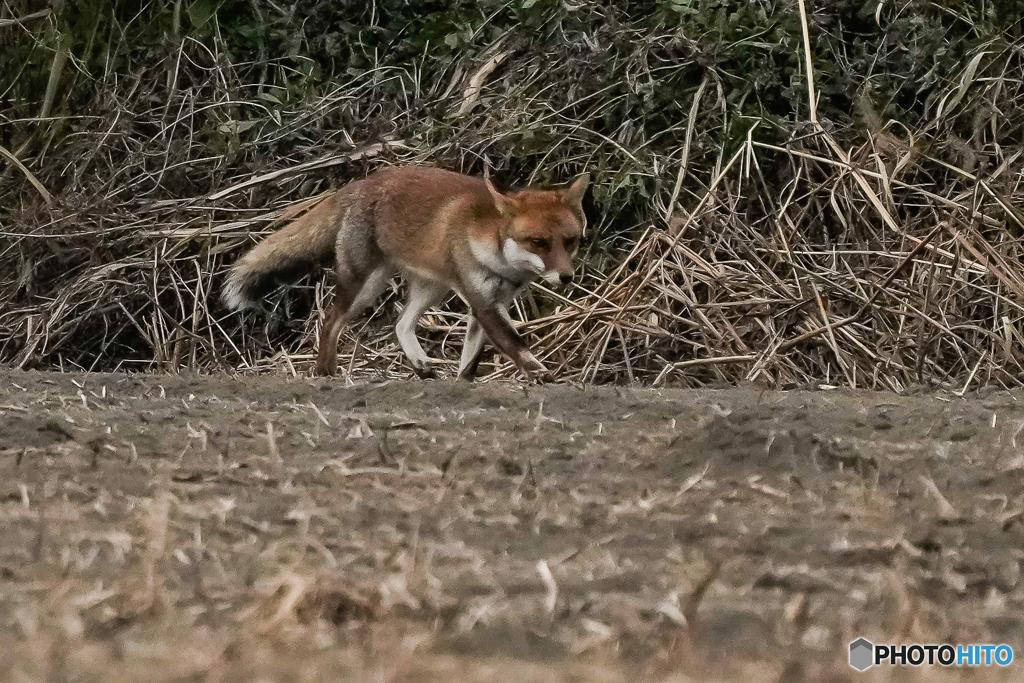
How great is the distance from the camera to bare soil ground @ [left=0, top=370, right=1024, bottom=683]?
163 centimetres

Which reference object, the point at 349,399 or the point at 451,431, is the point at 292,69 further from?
the point at 451,431

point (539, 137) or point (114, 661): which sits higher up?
point (114, 661)

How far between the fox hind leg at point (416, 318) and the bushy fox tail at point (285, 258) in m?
0.46

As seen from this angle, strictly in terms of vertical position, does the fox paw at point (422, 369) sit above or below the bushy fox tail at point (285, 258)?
below

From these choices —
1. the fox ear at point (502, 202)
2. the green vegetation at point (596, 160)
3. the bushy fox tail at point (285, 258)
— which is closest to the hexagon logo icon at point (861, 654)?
the green vegetation at point (596, 160)

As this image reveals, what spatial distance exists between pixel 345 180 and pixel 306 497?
16.3ft

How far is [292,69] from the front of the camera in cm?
802

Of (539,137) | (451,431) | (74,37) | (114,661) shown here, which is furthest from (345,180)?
(114,661)

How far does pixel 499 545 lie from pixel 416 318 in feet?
13.3

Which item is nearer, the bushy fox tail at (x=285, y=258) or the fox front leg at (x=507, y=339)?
the fox front leg at (x=507, y=339)

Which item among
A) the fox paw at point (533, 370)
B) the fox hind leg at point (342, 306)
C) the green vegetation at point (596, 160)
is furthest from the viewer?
the fox hind leg at point (342, 306)

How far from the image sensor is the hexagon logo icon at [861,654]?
1615 millimetres
